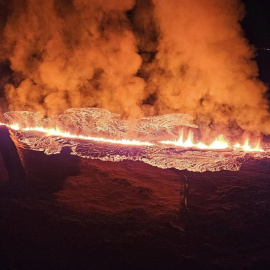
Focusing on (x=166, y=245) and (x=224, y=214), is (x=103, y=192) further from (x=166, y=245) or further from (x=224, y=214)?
(x=224, y=214)

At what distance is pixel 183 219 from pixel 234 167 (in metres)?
2.51

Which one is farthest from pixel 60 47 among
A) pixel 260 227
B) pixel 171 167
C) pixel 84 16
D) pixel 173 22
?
pixel 260 227

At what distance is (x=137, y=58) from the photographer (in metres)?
9.06

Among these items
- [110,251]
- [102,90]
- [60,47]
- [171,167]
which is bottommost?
[110,251]

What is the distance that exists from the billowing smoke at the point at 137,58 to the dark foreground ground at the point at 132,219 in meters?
3.83

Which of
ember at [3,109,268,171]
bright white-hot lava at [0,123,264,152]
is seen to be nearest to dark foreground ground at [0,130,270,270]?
ember at [3,109,268,171]

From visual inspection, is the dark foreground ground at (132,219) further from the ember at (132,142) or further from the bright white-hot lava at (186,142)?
the bright white-hot lava at (186,142)

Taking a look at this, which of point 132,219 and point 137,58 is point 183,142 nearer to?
point 137,58

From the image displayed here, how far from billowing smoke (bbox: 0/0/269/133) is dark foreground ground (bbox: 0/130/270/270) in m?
3.83

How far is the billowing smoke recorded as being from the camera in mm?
7918

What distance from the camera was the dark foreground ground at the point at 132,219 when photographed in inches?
110

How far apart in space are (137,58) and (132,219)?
668 cm

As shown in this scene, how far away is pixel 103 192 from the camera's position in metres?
4.19

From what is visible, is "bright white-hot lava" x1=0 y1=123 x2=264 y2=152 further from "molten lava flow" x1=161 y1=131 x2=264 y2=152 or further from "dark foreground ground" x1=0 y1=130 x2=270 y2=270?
Answer: "dark foreground ground" x1=0 y1=130 x2=270 y2=270
